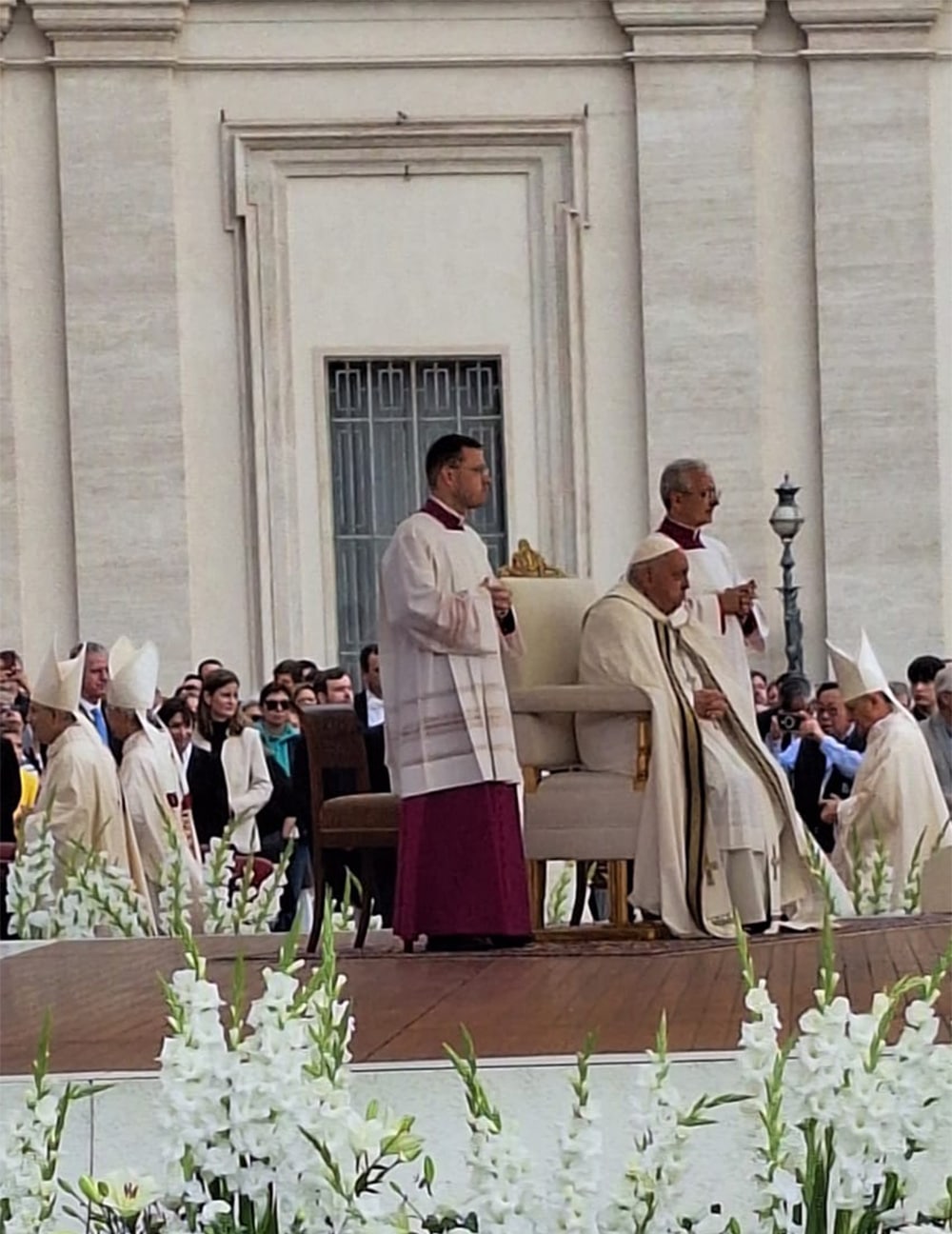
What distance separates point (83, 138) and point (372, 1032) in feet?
48.0

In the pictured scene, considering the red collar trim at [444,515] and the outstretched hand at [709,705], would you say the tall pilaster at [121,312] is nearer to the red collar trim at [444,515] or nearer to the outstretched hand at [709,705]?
the outstretched hand at [709,705]

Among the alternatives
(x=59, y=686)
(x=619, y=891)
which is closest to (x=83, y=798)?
(x=59, y=686)

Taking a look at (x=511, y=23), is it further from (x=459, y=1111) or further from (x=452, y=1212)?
(x=452, y=1212)

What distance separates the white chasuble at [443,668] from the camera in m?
9.97

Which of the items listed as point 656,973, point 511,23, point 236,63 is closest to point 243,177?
point 236,63

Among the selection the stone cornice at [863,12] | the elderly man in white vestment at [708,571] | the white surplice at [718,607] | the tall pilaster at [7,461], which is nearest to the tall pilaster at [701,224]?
the stone cornice at [863,12]

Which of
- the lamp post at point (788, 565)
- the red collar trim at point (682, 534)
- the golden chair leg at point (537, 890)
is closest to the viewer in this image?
the golden chair leg at point (537, 890)

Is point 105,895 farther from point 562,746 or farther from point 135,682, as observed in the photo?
point 562,746

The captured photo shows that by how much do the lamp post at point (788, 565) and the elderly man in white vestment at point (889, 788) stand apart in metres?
8.20

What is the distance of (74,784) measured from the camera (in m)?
11.0

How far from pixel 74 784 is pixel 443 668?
170 cm

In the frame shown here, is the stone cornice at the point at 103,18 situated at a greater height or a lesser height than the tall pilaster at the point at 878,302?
greater

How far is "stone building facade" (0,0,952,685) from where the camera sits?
20.9 meters

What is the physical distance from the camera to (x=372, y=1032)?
713 cm
